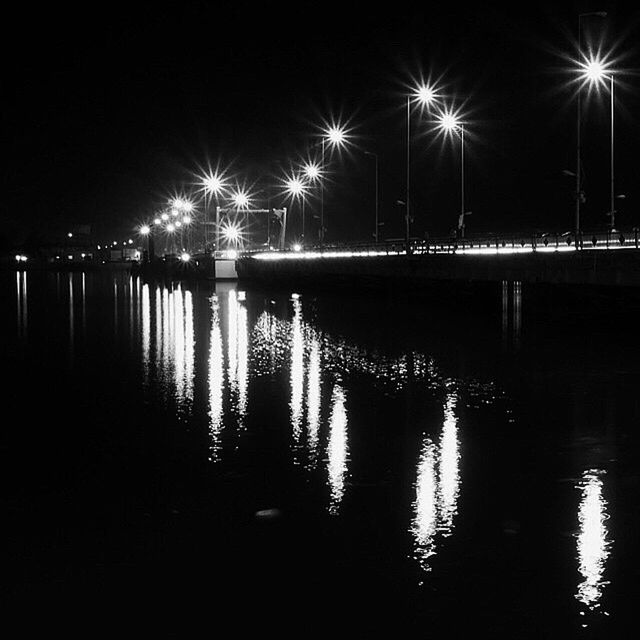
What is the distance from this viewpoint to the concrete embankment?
38122 millimetres

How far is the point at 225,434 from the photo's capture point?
2053 centimetres

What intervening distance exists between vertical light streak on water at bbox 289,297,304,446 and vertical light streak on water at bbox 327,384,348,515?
65 cm

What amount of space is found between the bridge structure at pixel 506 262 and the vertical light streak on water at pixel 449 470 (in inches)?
669

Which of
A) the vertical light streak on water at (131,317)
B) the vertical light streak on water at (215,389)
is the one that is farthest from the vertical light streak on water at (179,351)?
the vertical light streak on water at (131,317)

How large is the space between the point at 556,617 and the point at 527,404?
14.0m

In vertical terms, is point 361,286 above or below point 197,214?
below

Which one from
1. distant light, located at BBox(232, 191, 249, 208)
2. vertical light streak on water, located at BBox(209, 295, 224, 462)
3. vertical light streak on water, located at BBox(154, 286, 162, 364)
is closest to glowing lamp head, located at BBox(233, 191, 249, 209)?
distant light, located at BBox(232, 191, 249, 208)

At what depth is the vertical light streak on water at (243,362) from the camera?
80.3 feet

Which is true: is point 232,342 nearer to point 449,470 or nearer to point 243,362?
point 243,362

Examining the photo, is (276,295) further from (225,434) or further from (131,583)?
(131,583)

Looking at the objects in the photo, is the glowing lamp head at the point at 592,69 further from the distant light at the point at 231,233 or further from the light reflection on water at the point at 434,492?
the distant light at the point at 231,233

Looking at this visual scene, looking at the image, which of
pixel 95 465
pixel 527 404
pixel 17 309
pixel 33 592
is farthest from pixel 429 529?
pixel 17 309

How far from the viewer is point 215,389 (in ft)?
89.1

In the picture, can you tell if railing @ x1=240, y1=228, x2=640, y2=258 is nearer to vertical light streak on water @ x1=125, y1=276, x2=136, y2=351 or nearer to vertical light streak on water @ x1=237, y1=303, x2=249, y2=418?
vertical light streak on water @ x1=237, y1=303, x2=249, y2=418
